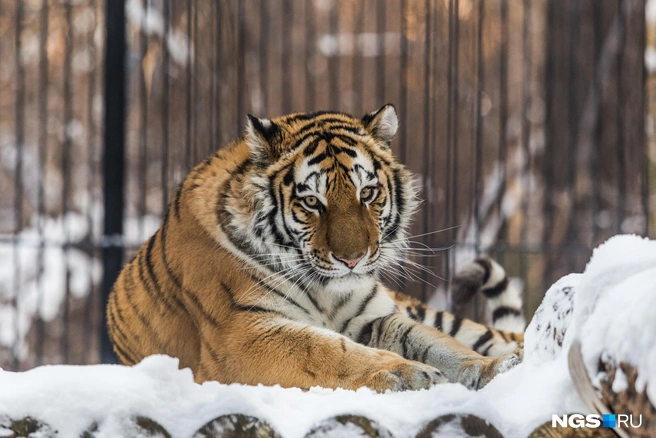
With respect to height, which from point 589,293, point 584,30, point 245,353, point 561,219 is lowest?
point 561,219

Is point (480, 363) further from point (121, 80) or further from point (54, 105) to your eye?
point (54, 105)

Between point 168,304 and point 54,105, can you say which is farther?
point 54,105

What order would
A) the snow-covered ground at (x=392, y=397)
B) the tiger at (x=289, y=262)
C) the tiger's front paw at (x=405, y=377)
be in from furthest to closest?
1. the tiger at (x=289, y=262)
2. the tiger's front paw at (x=405, y=377)
3. the snow-covered ground at (x=392, y=397)

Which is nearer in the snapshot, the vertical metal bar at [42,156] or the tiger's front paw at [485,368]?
the tiger's front paw at [485,368]

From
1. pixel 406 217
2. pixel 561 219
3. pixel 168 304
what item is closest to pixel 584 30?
pixel 561 219

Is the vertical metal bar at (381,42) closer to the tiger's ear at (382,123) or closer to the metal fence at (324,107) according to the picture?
the metal fence at (324,107)

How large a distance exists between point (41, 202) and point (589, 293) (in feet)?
10.3

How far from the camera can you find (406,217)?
7.34 feet

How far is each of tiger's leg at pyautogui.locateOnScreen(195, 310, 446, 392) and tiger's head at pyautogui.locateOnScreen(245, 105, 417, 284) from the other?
0.19 meters

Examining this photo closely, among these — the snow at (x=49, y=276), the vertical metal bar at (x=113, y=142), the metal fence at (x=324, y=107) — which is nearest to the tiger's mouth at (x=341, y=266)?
the metal fence at (x=324, y=107)

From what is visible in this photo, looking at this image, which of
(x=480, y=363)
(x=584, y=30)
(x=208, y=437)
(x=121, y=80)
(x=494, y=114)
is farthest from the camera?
(x=494, y=114)

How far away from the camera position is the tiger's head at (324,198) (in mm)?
Answer: 1946

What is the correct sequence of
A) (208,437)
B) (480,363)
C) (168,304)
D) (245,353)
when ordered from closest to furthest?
(208,437) < (480,363) < (245,353) < (168,304)

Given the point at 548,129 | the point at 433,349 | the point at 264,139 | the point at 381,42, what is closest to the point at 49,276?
the point at 381,42
